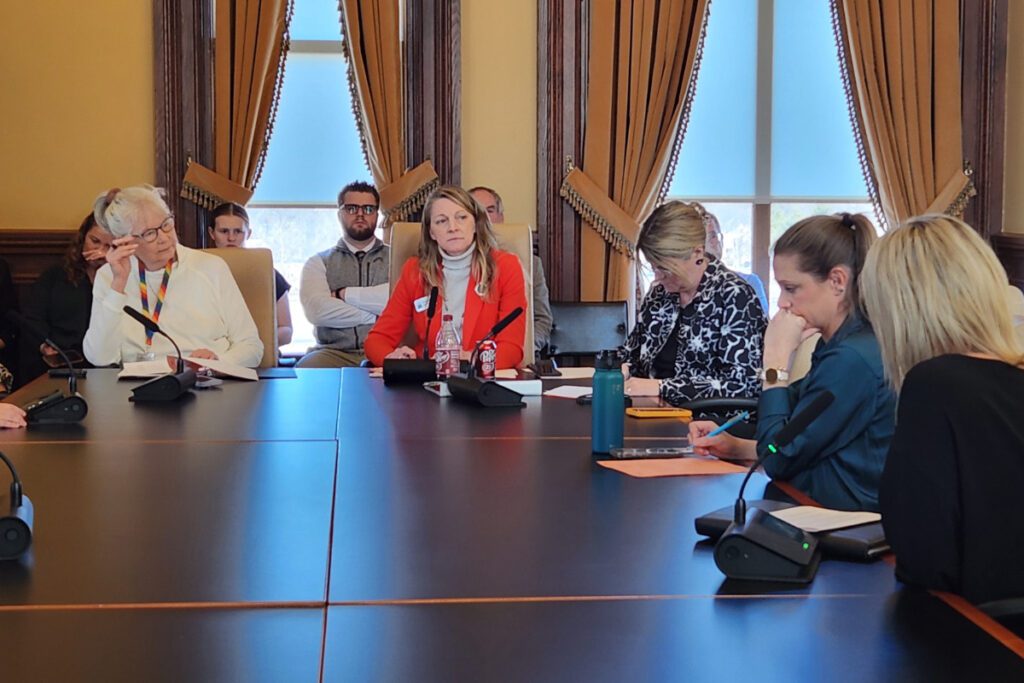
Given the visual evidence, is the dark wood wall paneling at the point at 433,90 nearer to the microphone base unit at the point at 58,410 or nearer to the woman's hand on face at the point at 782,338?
the microphone base unit at the point at 58,410

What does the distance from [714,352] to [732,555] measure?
215 centimetres

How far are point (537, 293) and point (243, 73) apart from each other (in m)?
1.84

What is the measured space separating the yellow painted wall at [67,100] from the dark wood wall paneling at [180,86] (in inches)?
3.7

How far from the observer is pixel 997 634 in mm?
1445

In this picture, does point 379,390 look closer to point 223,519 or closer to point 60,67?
point 223,519

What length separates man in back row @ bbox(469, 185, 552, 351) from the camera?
5.82m

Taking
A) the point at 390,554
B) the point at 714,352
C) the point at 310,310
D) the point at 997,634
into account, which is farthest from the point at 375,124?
the point at 997,634

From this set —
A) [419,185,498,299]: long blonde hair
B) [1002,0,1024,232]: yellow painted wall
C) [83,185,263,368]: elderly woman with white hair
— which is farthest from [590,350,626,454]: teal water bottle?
[1002,0,1024,232]: yellow painted wall

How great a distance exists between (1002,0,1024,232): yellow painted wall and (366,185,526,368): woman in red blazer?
124 inches

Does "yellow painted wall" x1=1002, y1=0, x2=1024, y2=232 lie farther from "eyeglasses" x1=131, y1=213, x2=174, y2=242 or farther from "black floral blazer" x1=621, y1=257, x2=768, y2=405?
"eyeglasses" x1=131, y1=213, x2=174, y2=242

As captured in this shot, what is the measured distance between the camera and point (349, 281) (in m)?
5.98

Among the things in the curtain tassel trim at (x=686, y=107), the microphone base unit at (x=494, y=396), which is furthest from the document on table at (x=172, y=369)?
the curtain tassel trim at (x=686, y=107)

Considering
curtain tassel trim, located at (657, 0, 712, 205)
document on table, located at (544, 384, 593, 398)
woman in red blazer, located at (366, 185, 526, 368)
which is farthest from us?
curtain tassel trim, located at (657, 0, 712, 205)

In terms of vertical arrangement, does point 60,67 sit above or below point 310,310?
above
